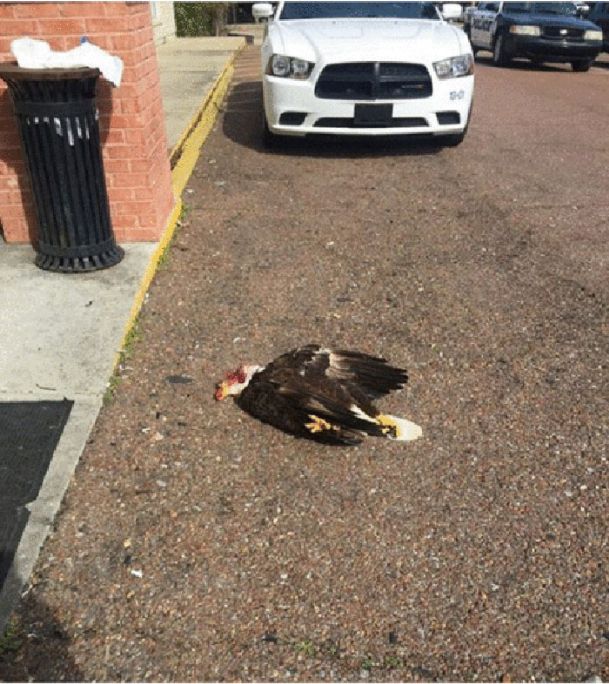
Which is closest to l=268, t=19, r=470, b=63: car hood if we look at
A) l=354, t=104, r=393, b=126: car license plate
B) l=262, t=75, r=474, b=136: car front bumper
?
l=262, t=75, r=474, b=136: car front bumper

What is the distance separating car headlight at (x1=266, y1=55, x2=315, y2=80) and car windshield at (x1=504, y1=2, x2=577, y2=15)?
11.9 m

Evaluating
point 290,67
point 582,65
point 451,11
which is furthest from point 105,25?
point 582,65

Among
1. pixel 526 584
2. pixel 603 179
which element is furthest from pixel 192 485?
pixel 603 179

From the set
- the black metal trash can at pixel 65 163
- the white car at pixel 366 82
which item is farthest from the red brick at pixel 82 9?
the white car at pixel 366 82

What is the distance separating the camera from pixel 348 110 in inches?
266

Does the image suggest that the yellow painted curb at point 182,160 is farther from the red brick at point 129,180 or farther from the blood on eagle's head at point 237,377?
the blood on eagle's head at point 237,377

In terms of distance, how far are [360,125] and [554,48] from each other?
10139 mm

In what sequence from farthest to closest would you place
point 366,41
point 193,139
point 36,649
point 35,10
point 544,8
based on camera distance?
1. point 544,8
2. point 193,139
3. point 366,41
4. point 35,10
5. point 36,649

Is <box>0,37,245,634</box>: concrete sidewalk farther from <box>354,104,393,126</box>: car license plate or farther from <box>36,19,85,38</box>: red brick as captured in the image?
<box>354,104,393,126</box>: car license plate

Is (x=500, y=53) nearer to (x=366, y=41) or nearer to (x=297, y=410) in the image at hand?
(x=366, y=41)

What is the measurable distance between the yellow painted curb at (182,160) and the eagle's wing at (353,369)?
980mm

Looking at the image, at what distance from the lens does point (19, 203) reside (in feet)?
14.7

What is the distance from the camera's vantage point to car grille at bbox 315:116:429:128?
686cm

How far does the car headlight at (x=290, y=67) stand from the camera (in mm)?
6691
